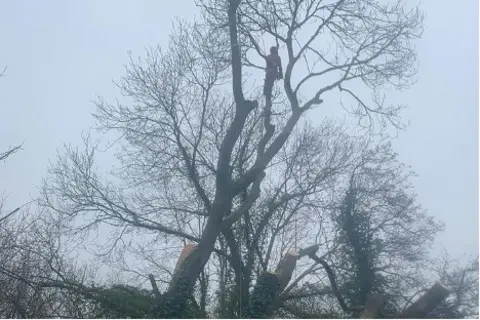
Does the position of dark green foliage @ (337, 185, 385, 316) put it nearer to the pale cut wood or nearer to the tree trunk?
the tree trunk

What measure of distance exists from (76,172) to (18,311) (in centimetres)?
495

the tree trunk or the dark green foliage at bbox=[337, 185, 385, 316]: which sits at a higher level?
the dark green foliage at bbox=[337, 185, 385, 316]

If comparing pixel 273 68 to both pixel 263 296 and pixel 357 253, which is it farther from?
pixel 263 296

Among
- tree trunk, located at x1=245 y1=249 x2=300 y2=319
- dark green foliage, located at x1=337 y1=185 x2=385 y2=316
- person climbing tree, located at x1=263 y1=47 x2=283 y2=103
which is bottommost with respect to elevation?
tree trunk, located at x1=245 y1=249 x2=300 y2=319

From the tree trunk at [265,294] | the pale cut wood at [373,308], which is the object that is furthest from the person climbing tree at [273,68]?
the pale cut wood at [373,308]

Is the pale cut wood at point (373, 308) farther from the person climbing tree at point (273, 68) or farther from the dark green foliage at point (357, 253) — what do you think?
the person climbing tree at point (273, 68)

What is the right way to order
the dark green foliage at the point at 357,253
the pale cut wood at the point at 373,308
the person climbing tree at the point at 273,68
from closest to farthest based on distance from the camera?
the pale cut wood at the point at 373,308 < the dark green foliage at the point at 357,253 < the person climbing tree at the point at 273,68

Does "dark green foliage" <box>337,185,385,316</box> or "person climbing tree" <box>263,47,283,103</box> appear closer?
"dark green foliage" <box>337,185,385,316</box>

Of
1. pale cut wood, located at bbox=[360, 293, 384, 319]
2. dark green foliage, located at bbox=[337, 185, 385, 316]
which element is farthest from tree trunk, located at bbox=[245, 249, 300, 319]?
pale cut wood, located at bbox=[360, 293, 384, 319]

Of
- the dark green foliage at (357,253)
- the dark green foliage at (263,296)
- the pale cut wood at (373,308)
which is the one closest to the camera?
the pale cut wood at (373,308)

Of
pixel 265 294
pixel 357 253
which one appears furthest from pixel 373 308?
pixel 357 253

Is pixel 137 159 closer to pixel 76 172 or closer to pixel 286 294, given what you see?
pixel 76 172

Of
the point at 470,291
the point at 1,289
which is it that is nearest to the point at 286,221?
the point at 470,291

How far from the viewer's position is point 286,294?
13766 mm
